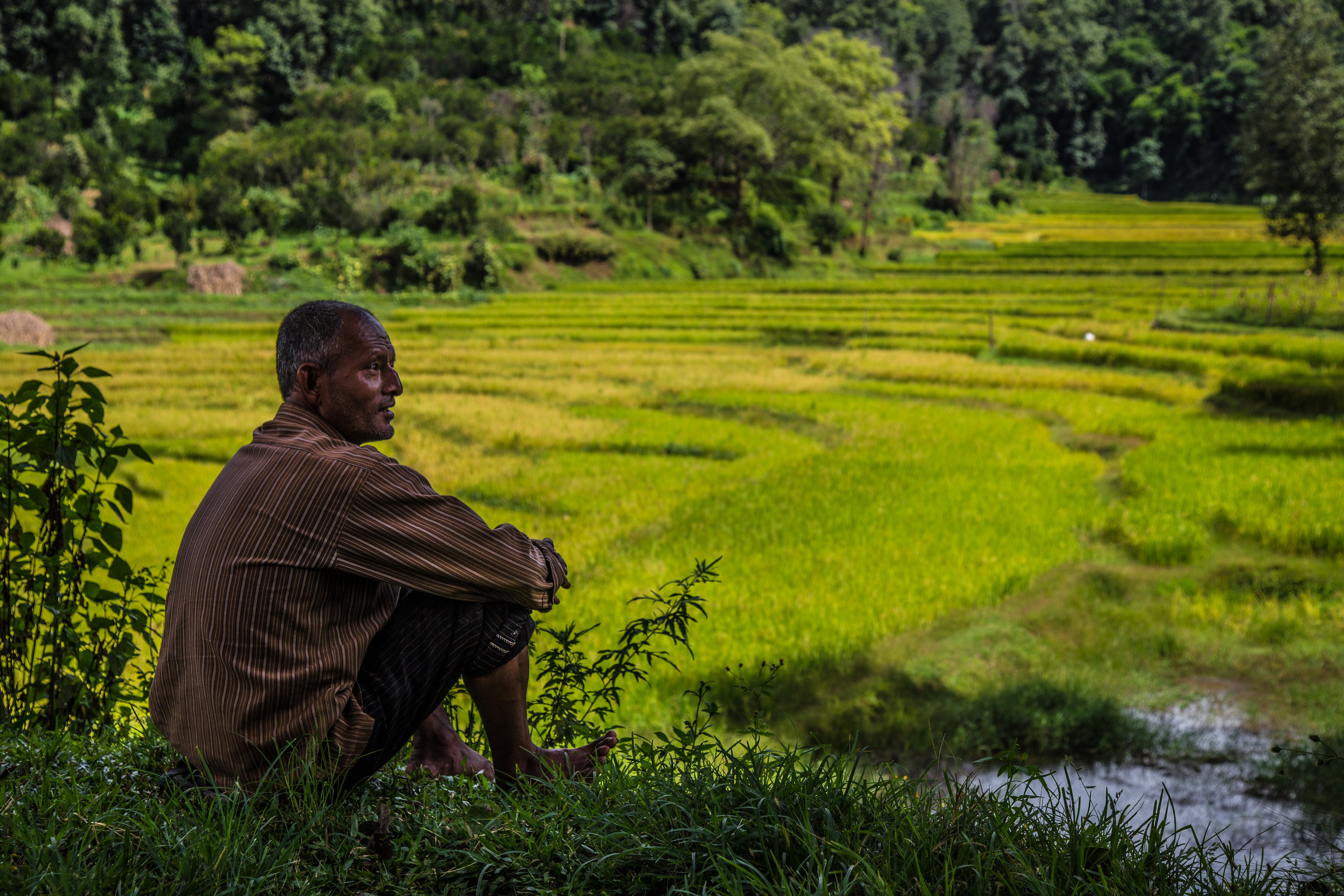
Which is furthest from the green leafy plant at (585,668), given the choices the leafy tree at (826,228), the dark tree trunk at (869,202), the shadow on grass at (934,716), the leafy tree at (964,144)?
the leafy tree at (964,144)

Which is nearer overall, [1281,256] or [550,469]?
[550,469]

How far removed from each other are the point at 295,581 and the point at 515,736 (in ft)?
2.31

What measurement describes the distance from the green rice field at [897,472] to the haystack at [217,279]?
5350 millimetres

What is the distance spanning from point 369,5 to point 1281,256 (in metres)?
55.5

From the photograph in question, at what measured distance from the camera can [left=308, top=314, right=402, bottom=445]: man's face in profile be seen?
231cm

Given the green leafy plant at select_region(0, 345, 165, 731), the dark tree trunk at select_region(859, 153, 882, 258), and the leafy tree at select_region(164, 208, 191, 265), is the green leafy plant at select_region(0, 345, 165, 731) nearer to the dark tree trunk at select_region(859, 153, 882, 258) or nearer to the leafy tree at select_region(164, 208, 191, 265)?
the leafy tree at select_region(164, 208, 191, 265)

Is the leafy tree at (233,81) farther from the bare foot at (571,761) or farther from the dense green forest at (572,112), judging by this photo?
the bare foot at (571,761)

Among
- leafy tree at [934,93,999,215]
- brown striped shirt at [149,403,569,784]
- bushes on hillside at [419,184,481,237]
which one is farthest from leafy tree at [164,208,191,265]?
leafy tree at [934,93,999,215]

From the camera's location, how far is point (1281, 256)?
115 ft

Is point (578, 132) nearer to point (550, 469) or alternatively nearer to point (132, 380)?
point (132, 380)

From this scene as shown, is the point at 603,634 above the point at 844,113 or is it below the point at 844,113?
below

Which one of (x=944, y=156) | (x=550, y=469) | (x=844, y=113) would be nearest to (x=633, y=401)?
(x=550, y=469)

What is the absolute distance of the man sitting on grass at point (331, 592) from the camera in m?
2.12

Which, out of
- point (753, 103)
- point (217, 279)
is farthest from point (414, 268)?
point (753, 103)
